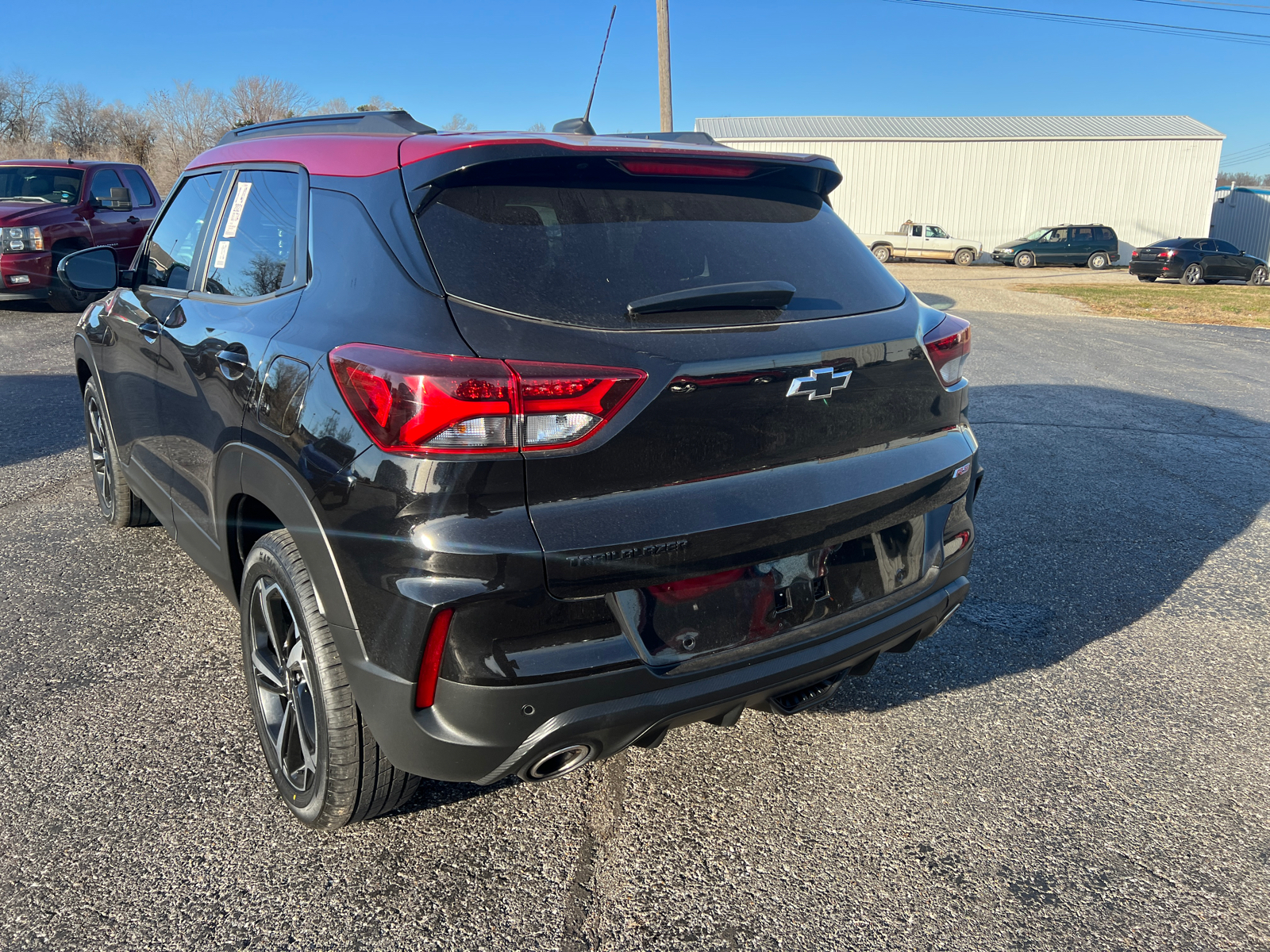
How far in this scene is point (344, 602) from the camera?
2033mm

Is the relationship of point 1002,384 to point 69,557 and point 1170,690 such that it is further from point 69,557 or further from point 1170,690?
point 69,557

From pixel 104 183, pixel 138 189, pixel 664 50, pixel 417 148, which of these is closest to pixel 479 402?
pixel 417 148

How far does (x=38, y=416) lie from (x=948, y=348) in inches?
282

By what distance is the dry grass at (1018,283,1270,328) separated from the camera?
55.7 ft

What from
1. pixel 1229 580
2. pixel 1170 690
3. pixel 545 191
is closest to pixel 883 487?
pixel 545 191

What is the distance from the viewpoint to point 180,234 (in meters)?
3.45

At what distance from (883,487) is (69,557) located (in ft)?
12.7

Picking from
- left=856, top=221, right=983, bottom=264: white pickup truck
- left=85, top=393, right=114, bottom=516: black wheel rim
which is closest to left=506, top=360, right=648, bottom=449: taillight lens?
left=85, top=393, right=114, bottom=516: black wheel rim

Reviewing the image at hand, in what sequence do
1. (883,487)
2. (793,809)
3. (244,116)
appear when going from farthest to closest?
(244,116), (793,809), (883,487)

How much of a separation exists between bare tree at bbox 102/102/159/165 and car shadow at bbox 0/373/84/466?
143ft

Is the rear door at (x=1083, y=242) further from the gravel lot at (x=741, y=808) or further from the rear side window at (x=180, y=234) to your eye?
the rear side window at (x=180, y=234)

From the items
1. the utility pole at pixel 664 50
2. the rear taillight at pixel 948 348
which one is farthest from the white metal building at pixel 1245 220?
the rear taillight at pixel 948 348

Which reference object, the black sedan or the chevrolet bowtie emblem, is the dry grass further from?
the chevrolet bowtie emblem

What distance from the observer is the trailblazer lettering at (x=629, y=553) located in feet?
6.19
